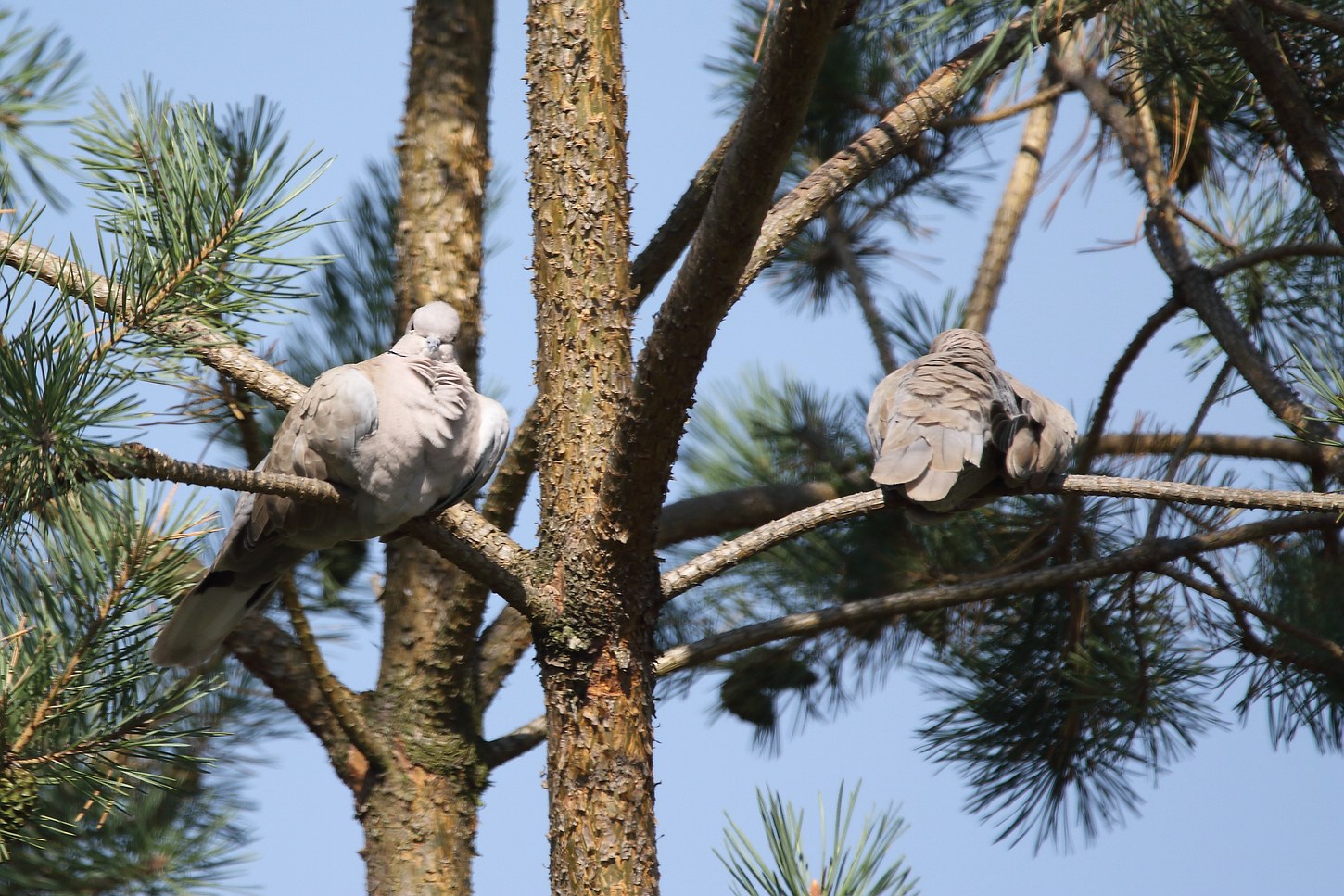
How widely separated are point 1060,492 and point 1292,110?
3.25 ft

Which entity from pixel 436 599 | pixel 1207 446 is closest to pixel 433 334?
pixel 436 599

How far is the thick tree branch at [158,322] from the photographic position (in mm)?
1627

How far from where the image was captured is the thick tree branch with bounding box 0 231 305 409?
5.34 feet

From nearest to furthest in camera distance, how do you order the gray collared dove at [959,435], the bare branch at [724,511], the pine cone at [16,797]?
the pine cone at [16,797]
the gray collared dove at [959,435]
the bare branch at [724,511]

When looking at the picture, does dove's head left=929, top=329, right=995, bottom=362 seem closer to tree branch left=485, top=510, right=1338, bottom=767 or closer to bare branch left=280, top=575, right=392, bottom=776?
tree branch left=485, top=510, right=1338, bottom=767

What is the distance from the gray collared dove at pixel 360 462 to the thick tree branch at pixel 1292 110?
5.59 feet

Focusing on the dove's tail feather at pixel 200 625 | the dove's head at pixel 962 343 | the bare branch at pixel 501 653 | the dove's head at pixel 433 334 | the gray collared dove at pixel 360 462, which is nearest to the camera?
the gray collared dove at pixel 360 462

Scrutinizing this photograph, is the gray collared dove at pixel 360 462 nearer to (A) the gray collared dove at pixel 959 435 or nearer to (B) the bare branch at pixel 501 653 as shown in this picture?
(B) the bare branch at pixel 501 653

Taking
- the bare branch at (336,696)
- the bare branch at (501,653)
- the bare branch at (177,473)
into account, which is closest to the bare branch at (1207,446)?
the bare branch at (501,653)

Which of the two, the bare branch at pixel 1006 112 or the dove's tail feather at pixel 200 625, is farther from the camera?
the bare branch at pixel 1006 112

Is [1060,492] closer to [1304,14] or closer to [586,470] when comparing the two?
[586,470]

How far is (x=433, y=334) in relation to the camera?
2.60m

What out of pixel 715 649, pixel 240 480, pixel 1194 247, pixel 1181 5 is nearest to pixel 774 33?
pixel 240 480

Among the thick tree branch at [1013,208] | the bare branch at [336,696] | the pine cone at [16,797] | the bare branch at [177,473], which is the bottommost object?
the pine cone at [16,797]
